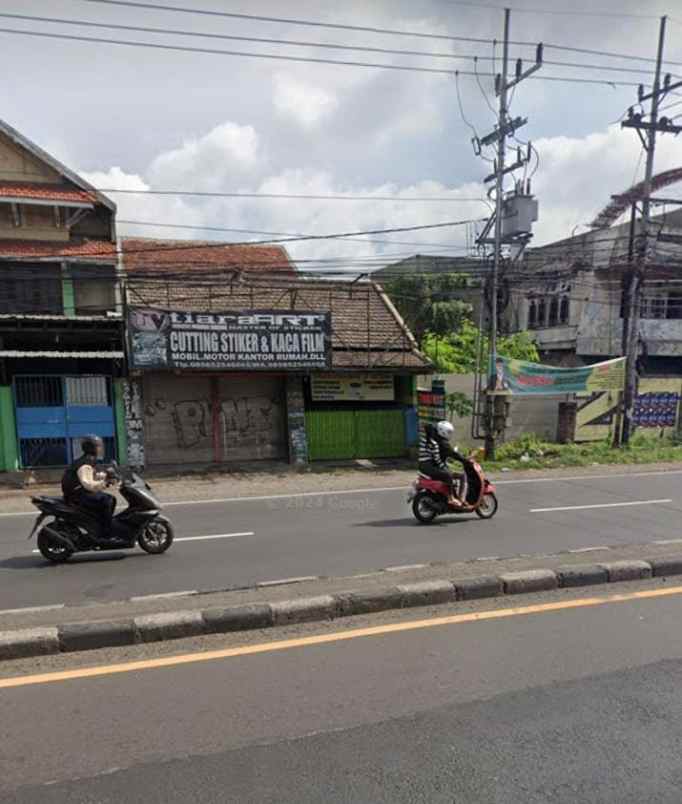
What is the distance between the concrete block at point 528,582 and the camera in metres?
5.47

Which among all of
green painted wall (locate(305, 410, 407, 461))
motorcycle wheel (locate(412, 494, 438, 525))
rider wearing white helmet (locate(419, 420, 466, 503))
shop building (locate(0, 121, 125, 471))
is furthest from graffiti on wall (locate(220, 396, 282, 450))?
motorcycle wheel (locate(412, 494, 438, 525))

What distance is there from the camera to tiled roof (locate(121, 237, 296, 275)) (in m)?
19.9

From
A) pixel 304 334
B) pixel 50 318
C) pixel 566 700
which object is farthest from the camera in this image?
pixel 304 334

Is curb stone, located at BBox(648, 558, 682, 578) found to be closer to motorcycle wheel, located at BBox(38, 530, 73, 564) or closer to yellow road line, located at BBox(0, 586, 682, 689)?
yellow road line, located at BBox(0, 586, 682, 689)

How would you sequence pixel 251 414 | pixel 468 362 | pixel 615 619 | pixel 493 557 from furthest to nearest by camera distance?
1. pixel 468 362
2. pixel 251 414
3. pixel 493 557
4. pixel 615 619

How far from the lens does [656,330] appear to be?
89.1 feet

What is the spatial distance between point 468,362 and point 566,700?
75.9 ft

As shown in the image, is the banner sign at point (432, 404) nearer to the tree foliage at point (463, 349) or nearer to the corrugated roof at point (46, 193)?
the tree foliage at point (463, 349)

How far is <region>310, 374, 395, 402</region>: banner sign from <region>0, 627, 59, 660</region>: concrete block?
42.0 feet

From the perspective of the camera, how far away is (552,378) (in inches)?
725

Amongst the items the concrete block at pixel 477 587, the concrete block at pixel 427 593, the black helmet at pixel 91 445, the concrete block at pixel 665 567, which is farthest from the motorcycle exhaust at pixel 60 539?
the concrete block at pixel 665 567

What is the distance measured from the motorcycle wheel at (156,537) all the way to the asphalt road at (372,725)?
2935 millimetres

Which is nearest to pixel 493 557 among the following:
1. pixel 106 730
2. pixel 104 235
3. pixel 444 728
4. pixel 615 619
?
pixel 615 619

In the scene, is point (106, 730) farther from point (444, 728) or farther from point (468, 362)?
point (468, 362)
